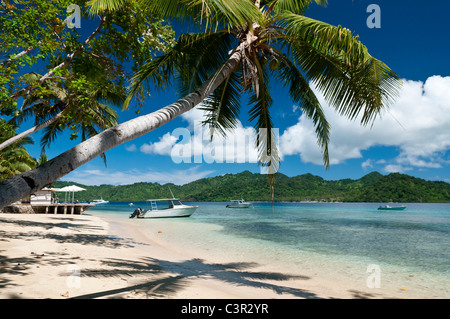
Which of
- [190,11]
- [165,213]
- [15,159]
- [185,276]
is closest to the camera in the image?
[190,11]

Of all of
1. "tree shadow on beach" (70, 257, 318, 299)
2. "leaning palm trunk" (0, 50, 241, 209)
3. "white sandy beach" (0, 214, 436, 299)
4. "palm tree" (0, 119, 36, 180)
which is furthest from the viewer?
"palm tree" (0, 119, 36, 180)

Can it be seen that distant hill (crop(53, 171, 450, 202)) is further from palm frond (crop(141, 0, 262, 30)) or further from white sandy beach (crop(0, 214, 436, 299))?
palm frond (crop(141, 0, 262, 30))

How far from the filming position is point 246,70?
618cm

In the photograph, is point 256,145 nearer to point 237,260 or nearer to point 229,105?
point 229,105

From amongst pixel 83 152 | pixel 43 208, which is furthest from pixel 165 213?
pixel 83 152

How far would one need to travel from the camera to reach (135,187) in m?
154

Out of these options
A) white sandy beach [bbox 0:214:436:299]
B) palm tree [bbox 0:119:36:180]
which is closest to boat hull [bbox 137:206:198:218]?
palm tree [bbox 0:119:36:180]

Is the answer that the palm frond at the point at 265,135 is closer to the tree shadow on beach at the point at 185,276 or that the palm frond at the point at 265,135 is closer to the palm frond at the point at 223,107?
the palm frond at the point at 223,107

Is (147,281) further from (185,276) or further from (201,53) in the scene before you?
(201,53)

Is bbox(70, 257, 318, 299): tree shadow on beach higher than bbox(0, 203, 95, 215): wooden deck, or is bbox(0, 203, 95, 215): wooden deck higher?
A: bbox(70, 257, 318, 299): tree shadow on beach

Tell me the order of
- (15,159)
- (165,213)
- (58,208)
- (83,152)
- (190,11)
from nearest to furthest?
(83,152), (190,11), (15,159), (58,208), (165,213)

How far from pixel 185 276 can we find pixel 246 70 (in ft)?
16.2

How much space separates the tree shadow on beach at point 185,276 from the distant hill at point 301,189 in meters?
71.5

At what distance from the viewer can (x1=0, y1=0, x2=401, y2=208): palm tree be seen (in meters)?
3.09
